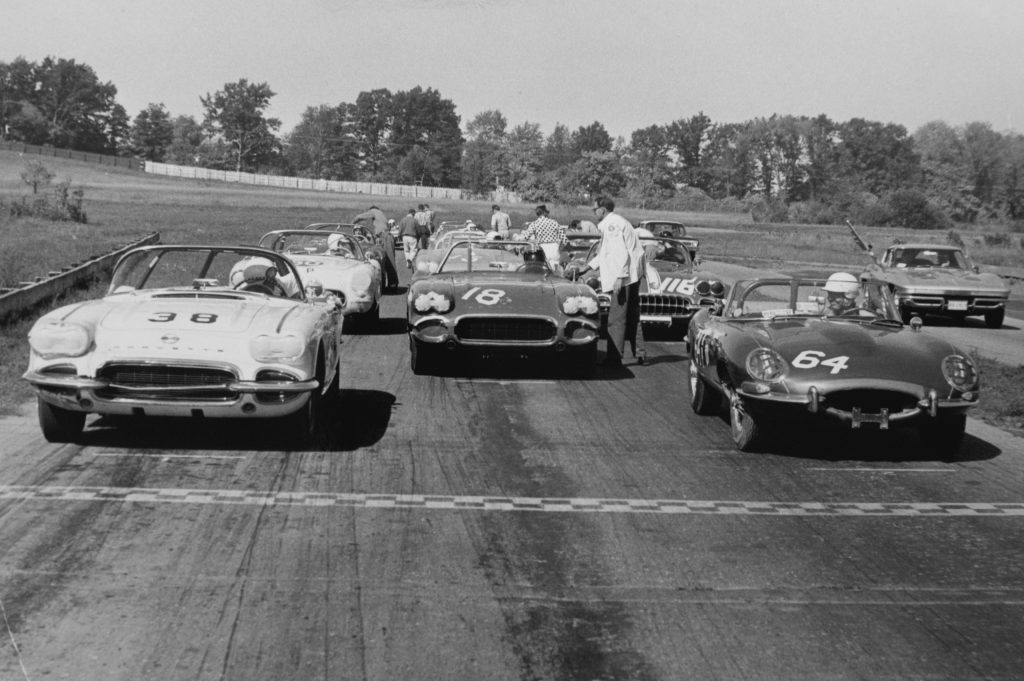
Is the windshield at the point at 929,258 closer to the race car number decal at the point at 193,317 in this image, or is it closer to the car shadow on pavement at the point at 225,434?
the car shadow on pavement at the point at 225,434

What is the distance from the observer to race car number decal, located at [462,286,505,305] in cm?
1045

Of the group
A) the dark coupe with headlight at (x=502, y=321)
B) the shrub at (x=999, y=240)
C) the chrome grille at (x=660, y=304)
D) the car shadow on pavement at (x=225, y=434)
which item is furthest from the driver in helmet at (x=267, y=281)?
the shrub at (x=999, y=240)

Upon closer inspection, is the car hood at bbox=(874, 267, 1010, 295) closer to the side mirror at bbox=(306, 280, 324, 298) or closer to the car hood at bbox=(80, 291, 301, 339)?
the side mirror at bbox=(306, 280, 324, 298)

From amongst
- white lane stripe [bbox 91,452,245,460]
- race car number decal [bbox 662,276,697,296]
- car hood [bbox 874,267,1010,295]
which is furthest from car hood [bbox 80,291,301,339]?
car hood [bbox 874,267,1010,295]

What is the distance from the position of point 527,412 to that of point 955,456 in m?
3.17

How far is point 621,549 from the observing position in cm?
531

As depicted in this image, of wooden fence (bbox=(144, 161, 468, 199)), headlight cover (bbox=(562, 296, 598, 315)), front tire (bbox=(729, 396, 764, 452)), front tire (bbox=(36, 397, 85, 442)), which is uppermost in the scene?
headlight cover (bbox=(562, 296, 598, 315))

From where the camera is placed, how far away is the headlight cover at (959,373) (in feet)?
24.0

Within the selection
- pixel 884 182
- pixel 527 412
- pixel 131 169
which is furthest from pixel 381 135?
pixel 527 412

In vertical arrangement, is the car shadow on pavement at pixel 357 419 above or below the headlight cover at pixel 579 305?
below

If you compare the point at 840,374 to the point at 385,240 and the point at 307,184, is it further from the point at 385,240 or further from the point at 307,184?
the point at 307,184

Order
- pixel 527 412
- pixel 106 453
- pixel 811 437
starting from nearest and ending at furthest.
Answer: pixel 106 453 < pixel 811 437 < pixel 527 412

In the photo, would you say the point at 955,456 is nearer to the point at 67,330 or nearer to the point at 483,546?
the point at 483,546

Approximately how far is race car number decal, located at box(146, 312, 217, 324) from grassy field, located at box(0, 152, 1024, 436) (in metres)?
2.02
